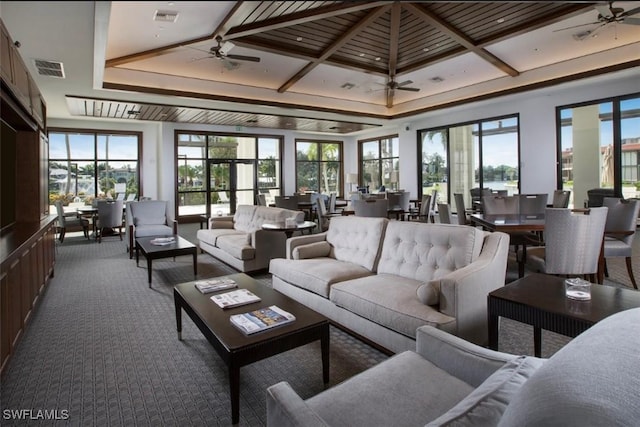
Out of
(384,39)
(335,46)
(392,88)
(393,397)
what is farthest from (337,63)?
(393,397)

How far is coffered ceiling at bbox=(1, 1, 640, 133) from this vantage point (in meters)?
5.10

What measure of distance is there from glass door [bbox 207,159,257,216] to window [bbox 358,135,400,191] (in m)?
3.77

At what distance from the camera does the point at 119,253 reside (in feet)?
20.5

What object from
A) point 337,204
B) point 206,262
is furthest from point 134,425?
point 337,204

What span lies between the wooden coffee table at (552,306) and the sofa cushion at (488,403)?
89 centimetres

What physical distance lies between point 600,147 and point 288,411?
8657 mm

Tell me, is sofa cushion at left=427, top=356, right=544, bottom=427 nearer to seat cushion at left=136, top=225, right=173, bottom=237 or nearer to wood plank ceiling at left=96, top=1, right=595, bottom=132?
wood plank ceiling at left=96, top=1, right=595, bottom=132

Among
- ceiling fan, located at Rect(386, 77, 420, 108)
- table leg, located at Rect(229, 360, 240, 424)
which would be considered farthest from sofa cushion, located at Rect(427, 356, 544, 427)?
ceiling fan, located at Rect(386, 77, 420, 108)

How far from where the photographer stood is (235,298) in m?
2.60

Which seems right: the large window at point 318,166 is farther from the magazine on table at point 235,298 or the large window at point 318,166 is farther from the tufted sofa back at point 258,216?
the magazine on table at point 235,298

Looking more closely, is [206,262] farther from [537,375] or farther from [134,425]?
[537,375]

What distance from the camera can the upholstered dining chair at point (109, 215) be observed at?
739cm

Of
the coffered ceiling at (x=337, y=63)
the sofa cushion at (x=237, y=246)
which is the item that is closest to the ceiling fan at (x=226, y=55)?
the coffered ceiling at (x=337, y=63)

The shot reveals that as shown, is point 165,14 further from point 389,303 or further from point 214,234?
point 214,234
